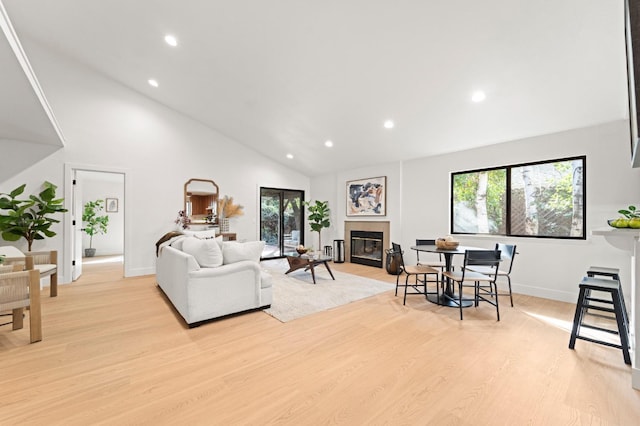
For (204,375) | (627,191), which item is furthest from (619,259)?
(204,375)

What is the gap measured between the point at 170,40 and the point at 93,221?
20.6 feet

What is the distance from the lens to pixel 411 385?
1.89 meters

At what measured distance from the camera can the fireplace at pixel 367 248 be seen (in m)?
6.31

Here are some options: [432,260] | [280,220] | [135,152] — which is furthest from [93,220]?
[432,260]

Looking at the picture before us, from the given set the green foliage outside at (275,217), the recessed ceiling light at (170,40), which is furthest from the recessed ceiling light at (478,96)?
the green foliage outside at (275,217)

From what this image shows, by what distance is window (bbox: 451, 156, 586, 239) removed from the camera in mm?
3758

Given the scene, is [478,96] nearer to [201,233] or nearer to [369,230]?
[369,230]

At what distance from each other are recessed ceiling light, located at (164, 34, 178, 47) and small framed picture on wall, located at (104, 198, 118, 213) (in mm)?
6323

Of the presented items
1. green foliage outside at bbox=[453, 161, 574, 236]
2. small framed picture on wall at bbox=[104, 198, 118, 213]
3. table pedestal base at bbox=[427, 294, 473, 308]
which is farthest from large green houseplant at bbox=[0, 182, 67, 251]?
green foliage outside at bbox=[453, 161, 574, 236]

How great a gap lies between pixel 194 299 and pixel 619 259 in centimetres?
516

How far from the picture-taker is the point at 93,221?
24.4 ft

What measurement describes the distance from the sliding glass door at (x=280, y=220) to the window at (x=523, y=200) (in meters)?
4.42

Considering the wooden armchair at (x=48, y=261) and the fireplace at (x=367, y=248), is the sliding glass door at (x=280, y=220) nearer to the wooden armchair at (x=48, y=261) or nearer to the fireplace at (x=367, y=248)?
the fireplace at (x=367, y=248)

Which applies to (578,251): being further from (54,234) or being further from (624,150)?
(54,234)
